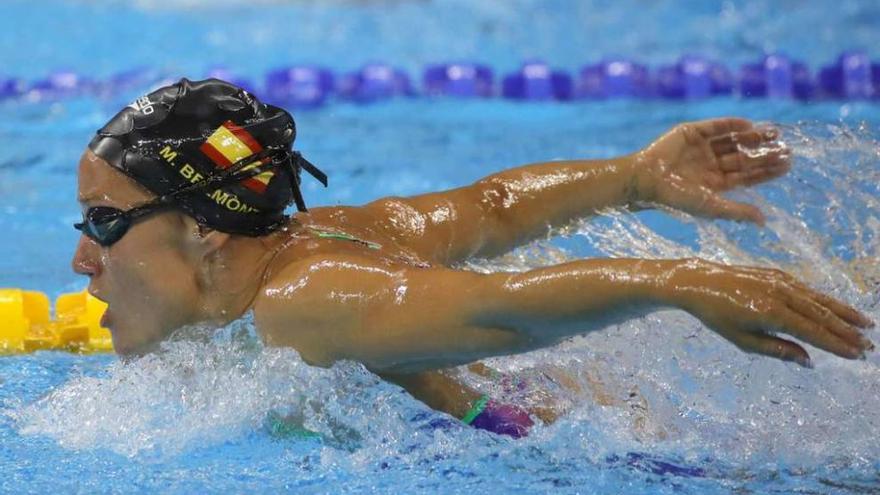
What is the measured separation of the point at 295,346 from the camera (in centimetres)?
232

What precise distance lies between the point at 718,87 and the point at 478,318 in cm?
476

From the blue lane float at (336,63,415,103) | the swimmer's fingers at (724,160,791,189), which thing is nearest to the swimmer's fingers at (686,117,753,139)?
the swimmer's fingers at (724,160,791,189)

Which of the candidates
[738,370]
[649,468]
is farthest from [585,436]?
[738,370]

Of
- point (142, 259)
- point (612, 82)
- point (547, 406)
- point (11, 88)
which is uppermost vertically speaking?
point (11, 88)

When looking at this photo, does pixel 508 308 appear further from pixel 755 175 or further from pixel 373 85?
pixel 373 85

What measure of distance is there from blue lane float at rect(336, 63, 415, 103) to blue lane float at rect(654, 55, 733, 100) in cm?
133

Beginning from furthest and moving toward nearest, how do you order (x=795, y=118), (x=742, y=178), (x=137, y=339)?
(x=795, y=118) → (x=742, y=178) → (x=137, y=339)

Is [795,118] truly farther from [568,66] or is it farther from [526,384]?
[526,384]

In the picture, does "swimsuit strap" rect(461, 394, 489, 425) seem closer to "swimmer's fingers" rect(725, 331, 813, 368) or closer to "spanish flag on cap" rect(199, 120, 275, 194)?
"spanish flag on cap" rect(199, 120, 275, 194)

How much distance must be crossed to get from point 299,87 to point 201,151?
14.2 ft

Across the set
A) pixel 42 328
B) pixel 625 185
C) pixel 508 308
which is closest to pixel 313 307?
pixel 508 308

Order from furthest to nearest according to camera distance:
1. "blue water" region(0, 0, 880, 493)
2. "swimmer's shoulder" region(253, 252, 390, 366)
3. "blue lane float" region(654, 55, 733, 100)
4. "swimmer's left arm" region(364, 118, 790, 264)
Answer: "blue lane float" region(654, 55, 733, 100) → "swimmer's left arm" region(364, 118, 790, 264) → "blue water" region(0, 0, 880, 493) → "swimmer's shoulder" region(253, 252, 390, 366)

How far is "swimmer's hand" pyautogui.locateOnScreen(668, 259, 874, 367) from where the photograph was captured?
74.1 inches

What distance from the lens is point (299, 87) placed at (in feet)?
21.8
